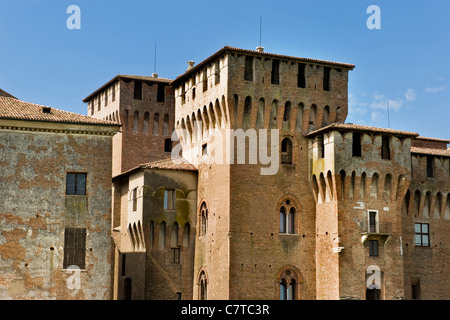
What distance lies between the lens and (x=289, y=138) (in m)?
37.8

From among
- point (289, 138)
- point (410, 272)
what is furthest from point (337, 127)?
point (410, 272)

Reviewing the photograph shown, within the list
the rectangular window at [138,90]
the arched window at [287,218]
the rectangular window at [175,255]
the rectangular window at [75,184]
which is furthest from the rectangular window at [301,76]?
the rectangular window at [75,184]

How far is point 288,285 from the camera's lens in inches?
1436

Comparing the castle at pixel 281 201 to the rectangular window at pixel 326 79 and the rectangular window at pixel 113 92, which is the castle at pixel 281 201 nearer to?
the rectangular window at pixel 326 79

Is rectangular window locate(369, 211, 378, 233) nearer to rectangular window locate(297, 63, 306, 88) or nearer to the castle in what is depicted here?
the castle

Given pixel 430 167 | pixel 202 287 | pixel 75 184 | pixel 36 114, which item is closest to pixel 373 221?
pixel 430 167

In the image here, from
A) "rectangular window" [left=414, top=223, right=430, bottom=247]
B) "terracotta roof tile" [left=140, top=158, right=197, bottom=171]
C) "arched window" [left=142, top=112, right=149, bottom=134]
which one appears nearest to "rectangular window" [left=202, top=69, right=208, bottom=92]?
"terracotta roof tile" [left=140, top=158, right=197, bottom=171]

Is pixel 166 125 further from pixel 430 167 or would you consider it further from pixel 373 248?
pixel 373 248

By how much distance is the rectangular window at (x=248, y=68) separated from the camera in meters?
37.4

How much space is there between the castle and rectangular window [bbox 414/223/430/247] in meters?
0.06

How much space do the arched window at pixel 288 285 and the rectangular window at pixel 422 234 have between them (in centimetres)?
625

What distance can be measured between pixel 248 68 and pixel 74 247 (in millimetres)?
11176

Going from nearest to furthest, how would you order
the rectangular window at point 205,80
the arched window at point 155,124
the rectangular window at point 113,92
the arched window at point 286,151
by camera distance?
1. the arched window at point 286,151
2. the rectangular window at point 205,80
3. the arched window at point 155,124
4. the rectangular window at point 113,92

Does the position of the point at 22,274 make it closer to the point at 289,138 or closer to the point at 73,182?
the point at 73,182
